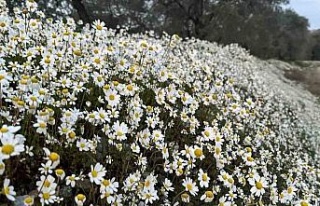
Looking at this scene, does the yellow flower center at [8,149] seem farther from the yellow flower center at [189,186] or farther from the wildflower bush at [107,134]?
the yellow flower center at [189,186]

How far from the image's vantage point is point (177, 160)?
11.3 ft

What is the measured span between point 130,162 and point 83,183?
0.52 meters

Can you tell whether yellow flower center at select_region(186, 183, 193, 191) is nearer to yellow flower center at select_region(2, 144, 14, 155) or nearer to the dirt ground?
→ yellow flower center at select_region(2, 144, 14, 155)

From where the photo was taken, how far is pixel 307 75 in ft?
98.8

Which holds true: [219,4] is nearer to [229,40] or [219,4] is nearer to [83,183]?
[229,40]

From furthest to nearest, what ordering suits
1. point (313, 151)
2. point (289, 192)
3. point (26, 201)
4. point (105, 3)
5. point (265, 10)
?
1. point (265, 10)
2. point (105, 3)
3. point (313, 151)
4. point (289, 192)
5. point (26, 201)

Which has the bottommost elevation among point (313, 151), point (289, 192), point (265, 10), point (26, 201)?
point (313, 151)

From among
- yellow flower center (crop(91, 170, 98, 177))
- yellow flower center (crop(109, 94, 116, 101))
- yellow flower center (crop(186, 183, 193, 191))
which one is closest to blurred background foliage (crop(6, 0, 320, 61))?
yellow flower center (crop(109, 94, 116, 101))

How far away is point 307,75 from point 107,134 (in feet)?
95.3

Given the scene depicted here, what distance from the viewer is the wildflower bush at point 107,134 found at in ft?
8.86

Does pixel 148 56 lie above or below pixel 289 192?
above

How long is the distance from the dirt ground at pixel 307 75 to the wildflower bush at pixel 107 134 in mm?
21721

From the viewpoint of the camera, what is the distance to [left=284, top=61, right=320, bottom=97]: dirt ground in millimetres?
26139

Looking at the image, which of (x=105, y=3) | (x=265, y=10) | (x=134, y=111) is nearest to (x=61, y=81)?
(x=134, y=111)
